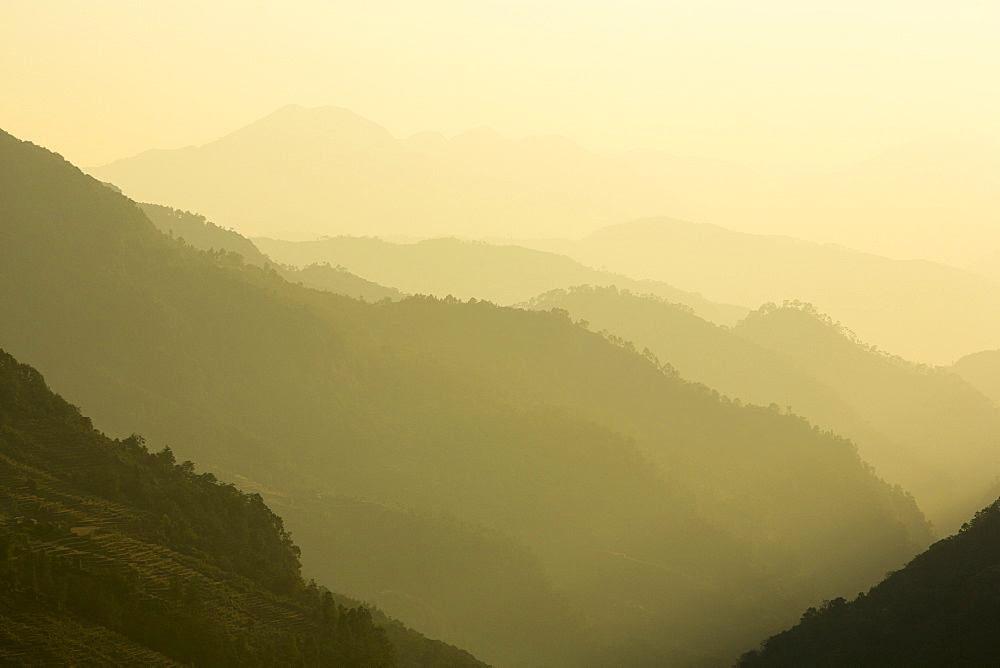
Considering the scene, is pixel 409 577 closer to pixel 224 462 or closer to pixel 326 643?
pixel 224 462

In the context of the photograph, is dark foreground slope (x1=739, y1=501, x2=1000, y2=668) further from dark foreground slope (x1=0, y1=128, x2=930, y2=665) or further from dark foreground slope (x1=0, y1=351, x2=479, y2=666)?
dark foreground slope (x1=0, y1=351, x2=479, y2=666)

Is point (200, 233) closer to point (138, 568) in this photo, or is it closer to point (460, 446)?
point (460, 446)

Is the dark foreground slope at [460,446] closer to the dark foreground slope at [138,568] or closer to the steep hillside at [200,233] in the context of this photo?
the dark foreground slope at [138,568]

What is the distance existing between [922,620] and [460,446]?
62.7 m

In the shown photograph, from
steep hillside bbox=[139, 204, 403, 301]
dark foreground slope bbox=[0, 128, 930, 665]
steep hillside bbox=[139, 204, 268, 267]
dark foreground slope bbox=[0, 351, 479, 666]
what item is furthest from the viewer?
steep hillside bbox=[139, 204, 268, 267]

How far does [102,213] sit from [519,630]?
7199 centimetres

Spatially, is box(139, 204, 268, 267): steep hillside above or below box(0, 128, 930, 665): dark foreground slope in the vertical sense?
above

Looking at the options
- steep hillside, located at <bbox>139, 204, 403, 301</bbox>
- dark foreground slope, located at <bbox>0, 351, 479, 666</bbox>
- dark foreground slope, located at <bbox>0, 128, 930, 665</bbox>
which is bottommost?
dark foreground slope, located at <bbox>0, 351, 479, 666</bbox>

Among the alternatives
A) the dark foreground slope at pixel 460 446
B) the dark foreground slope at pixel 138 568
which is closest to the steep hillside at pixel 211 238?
the dark foreground slope at pixel 460 446

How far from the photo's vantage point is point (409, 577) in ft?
331

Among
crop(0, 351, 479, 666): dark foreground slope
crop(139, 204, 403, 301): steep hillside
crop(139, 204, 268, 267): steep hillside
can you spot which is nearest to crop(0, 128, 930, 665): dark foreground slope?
crop(0, 351, 479, 666): dark foreground slope

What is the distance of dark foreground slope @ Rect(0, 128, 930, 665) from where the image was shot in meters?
106

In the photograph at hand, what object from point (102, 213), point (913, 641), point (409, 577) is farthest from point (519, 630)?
point (102, 213)

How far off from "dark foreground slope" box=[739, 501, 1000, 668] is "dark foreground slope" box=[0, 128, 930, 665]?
1484 cm
